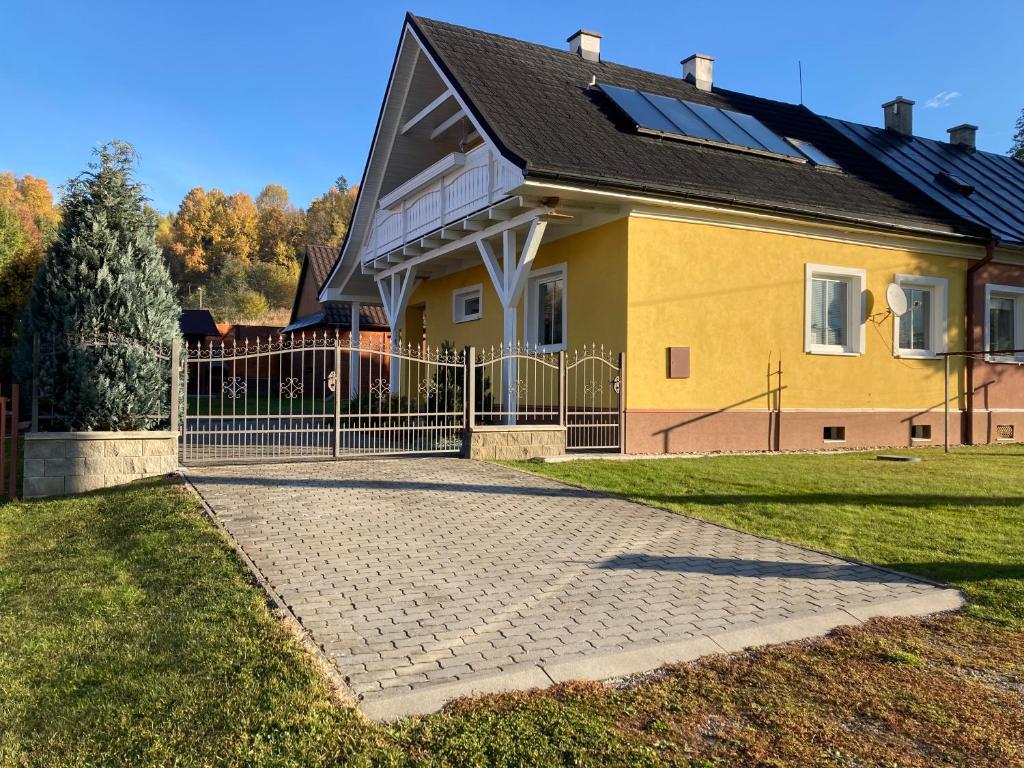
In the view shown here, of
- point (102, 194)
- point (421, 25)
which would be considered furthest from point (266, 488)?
point (421, 25)

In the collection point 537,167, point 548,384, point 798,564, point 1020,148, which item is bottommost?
point 798,564

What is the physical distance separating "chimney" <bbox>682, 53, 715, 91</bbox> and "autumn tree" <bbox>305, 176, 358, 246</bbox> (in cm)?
5507

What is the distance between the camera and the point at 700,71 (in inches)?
743

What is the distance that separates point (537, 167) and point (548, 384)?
4.77 metres

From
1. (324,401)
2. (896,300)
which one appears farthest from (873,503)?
(896,300)

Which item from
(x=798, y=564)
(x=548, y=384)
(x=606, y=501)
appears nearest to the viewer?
(x=798, y=564)

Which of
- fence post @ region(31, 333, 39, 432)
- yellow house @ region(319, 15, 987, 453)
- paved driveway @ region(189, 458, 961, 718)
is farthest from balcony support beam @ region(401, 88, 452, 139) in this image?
paved driveway @ region(189, 458, 961, 718)

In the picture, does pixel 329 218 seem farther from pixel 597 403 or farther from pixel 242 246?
pixel 597 403

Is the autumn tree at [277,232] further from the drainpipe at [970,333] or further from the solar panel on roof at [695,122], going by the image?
the drainpipe at [970,333]

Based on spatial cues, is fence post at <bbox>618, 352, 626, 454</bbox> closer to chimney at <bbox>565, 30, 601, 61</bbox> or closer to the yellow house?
the yellow house

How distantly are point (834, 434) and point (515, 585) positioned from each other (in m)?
10.9

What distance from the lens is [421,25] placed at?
1516 cm

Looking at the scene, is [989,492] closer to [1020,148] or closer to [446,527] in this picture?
[446,527]

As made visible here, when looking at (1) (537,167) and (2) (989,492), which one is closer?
(2) (989,492)
